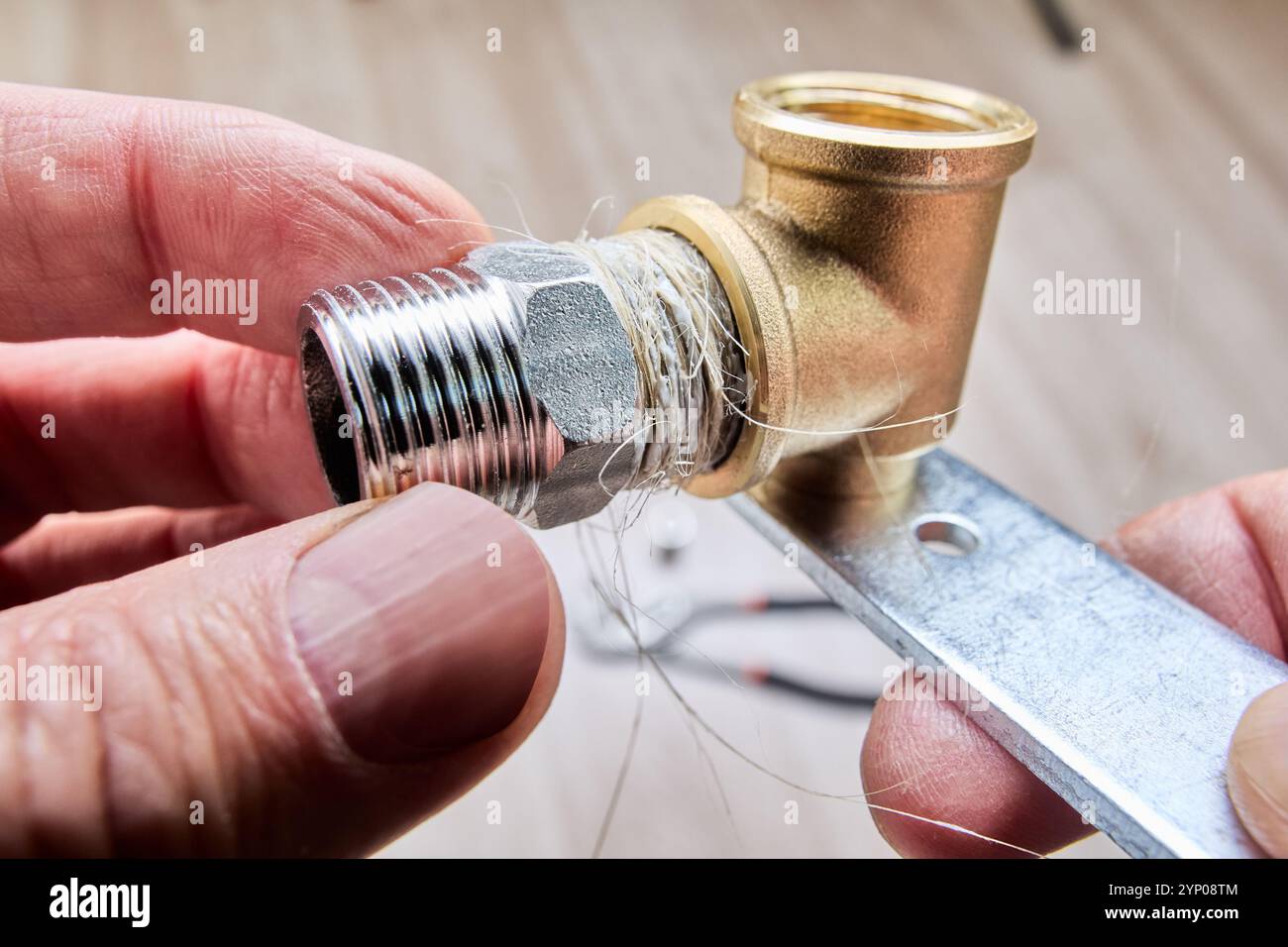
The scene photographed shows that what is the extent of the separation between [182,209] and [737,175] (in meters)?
0.95

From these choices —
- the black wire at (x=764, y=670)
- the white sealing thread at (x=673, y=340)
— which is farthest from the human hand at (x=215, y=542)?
the black wire at (x=764, y=670)

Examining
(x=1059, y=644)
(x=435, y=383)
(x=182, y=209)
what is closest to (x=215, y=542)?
(x=182, y=209)

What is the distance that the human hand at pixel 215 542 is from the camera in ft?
1.58

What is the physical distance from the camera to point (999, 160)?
663 millimetres

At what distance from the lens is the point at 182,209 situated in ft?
2.45

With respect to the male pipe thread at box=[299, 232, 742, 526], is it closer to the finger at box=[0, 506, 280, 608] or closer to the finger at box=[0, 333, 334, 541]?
the finger at box=[0, 333, 334, 541]

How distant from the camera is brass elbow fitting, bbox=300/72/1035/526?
0.58m

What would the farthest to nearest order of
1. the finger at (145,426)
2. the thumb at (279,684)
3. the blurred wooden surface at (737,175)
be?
the blurred wooden surface at (737,175)
the finger at (145,426)
the thumb at (279,684)

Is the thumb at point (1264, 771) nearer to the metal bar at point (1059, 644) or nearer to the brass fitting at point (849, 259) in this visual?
the metal bar at point (1059, 644)

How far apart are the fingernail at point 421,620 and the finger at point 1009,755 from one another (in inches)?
13.0

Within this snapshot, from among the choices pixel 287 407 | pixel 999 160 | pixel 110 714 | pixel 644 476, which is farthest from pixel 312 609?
pixel 999 160

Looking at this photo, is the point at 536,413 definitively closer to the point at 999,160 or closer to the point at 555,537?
the point at 999,160

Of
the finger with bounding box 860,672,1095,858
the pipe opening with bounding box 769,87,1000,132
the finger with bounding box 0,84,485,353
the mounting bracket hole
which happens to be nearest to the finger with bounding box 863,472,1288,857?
the finger with bounding box 860,672,1095,858
